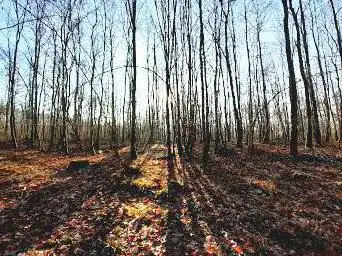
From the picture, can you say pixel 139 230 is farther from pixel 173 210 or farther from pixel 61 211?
pixel 61 211

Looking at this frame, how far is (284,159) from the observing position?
15.0 metres

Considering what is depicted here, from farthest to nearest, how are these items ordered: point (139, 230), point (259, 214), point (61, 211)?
point (61, 211) < point (259, 214) < point (139, 230)

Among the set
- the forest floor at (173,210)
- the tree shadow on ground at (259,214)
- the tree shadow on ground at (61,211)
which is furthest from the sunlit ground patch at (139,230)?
the tree shadow on ground at (259,214)

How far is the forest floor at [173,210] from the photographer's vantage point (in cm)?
662

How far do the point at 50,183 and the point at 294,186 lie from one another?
28.4 feet

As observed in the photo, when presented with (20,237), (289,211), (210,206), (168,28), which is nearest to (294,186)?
(289,211)

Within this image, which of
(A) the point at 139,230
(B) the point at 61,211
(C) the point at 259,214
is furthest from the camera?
(B) the point at 61,211

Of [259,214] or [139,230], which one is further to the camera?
[259,214]

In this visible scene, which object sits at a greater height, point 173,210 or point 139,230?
point 173,210

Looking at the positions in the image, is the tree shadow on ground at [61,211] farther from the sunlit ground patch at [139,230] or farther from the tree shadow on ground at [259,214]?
the tree shadow on ground at [259,214]

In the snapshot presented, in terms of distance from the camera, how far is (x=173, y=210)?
847 centimetres

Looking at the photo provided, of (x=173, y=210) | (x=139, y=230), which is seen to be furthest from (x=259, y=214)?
(x=139, y=230)

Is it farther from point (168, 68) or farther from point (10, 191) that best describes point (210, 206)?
point (168, 68)

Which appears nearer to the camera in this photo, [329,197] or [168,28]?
[329,197]
